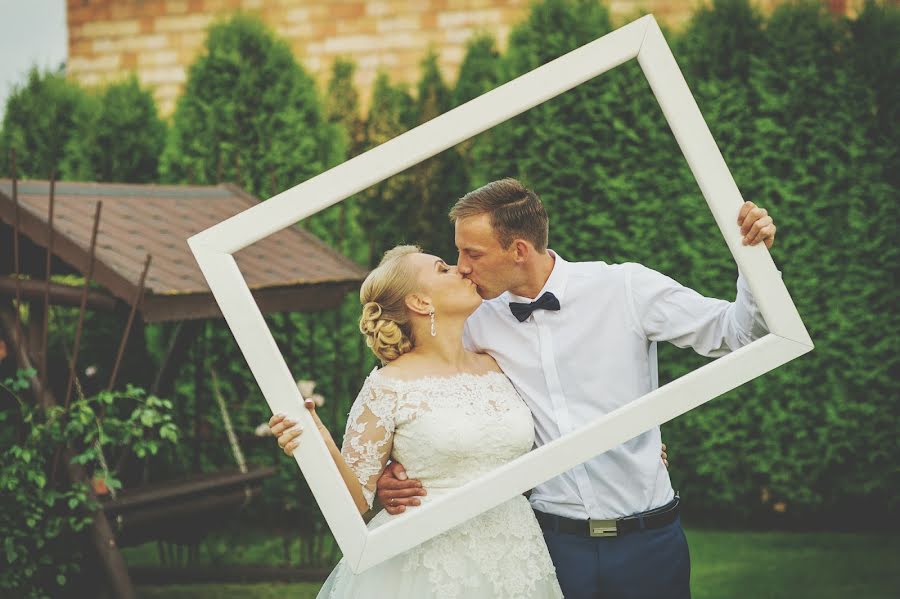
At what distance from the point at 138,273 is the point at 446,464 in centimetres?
188

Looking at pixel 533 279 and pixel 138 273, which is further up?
pixel 138 273

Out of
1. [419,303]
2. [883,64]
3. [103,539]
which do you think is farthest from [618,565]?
[883,64]

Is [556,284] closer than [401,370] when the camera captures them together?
No

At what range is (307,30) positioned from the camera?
733 centimetres

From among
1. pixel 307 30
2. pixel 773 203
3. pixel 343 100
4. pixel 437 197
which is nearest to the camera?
pixel 773 203

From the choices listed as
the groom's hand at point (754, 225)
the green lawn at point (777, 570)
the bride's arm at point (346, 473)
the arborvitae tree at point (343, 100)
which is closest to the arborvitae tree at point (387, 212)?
the arborvitae tree at point (343, 100)

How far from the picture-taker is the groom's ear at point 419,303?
2.52 metres

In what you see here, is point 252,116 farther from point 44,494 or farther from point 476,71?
point 44,494

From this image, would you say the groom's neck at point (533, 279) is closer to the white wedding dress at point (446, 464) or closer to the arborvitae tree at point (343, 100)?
the white wedding dress at point (446, 464)

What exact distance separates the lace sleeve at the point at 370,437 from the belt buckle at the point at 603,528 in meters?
0.59

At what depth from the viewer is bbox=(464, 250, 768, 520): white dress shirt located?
2529mm

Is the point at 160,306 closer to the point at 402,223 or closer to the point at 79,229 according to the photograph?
the point at 79,229

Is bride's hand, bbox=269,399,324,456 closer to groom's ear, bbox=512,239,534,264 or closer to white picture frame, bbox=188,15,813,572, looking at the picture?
white picture frame, bbox=188,15,813,572

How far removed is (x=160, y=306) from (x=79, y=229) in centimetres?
49
